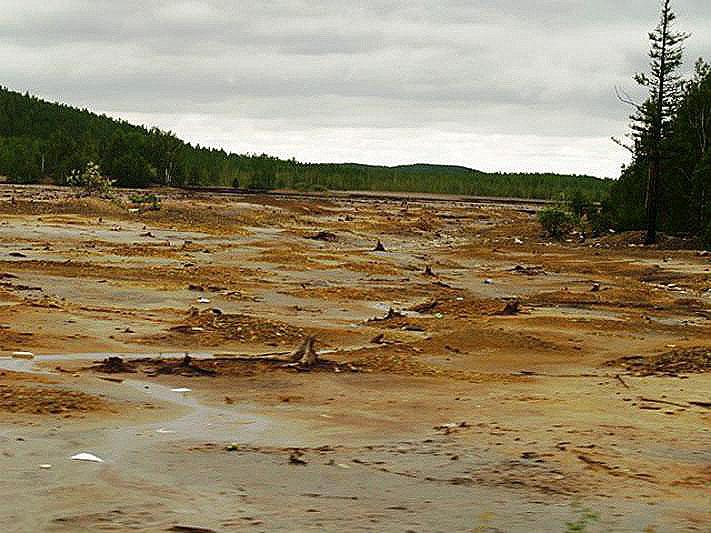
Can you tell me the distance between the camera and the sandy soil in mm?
5805

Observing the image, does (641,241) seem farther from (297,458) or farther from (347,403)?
(297,458)

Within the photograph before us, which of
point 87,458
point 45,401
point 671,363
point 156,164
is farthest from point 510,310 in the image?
point 156,164

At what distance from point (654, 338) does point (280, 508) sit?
30.8 ft

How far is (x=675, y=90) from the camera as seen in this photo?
122ft

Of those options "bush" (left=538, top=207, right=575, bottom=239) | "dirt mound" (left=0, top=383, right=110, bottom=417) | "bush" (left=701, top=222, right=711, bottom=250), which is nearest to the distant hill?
"bush" (left=538, top=207, right=575, bottom=239)

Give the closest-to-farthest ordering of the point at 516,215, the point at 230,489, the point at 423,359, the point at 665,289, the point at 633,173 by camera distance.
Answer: the point at 230,489 < the point at 423,359 < the point at 665,289 < the point at 633,173 < the point at 516,215

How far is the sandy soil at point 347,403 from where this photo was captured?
5.80m

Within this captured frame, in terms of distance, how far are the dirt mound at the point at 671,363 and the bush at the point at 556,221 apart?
99.6ft

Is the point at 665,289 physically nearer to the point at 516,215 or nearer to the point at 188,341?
the point at 188,341

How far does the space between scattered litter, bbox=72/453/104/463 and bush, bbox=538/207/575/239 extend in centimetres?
3680

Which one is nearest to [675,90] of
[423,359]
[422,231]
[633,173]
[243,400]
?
[633,173]

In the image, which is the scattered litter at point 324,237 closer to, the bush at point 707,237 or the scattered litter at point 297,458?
the bush at point 707,237

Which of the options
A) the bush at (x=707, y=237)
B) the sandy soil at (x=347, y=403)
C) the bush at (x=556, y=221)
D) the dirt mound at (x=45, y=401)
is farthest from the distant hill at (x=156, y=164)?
the dirt mound at (x=45, y=401)

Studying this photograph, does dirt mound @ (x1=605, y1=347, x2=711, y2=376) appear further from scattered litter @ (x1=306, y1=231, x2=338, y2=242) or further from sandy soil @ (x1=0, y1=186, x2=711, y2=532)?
scattered litter @ (x1=306, y1=231, x2=338, y2=242)
